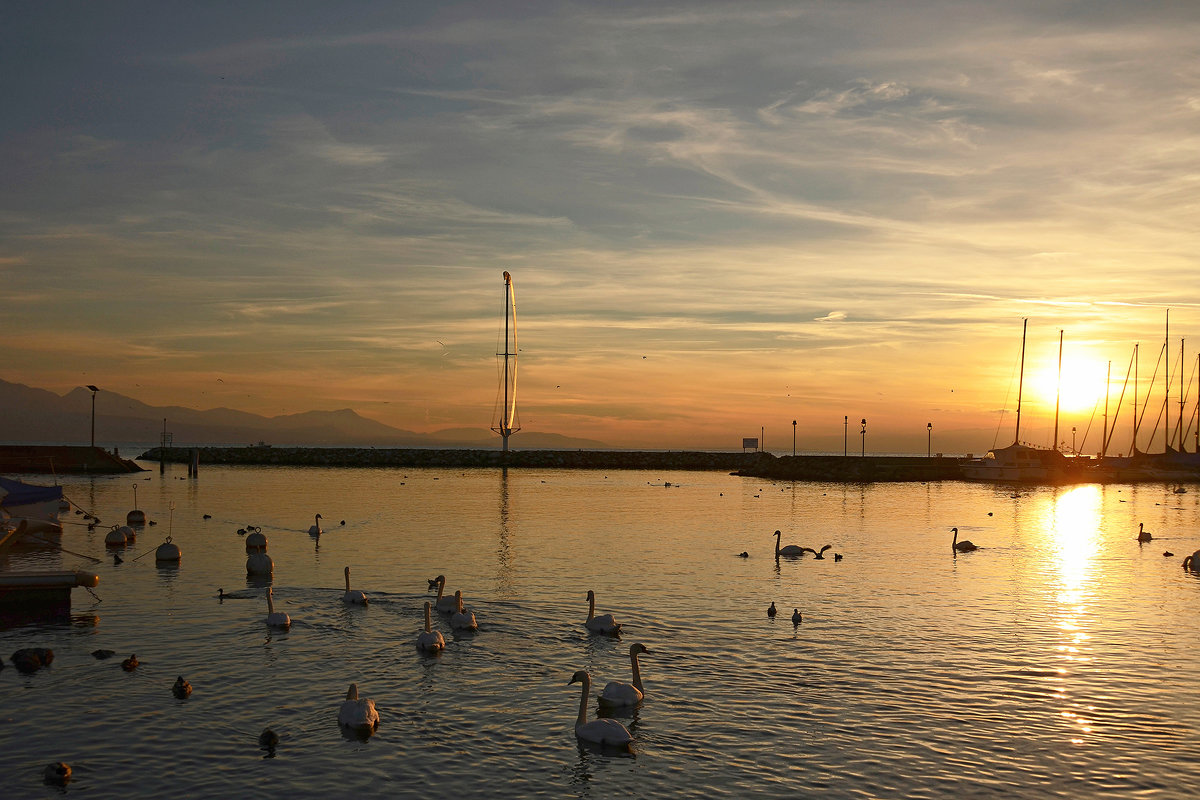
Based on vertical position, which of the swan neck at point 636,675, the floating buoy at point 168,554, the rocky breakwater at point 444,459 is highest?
the swan neck at point 636,675

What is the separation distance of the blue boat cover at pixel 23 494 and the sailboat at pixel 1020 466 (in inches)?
4743

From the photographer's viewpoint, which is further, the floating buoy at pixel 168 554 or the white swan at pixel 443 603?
the floating buoy at pixel 168 554

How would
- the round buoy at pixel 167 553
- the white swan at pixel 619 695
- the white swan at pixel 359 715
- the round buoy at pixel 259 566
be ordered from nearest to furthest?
the white swan at pixel 359 715 < the white swan at pixel 619 695 < the round buoy at pixel 259 566 < the round buoy at pixel 167 553

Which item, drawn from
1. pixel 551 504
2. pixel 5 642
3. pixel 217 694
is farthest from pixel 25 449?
pixel 217 694

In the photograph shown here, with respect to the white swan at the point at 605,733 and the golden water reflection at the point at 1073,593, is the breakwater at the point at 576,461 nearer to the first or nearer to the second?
the golden water reflection at the point at 1073,593

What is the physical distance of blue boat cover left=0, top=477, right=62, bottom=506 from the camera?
49781 mm

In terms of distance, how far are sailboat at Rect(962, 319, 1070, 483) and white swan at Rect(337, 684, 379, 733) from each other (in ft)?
424

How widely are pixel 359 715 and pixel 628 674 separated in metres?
6.79

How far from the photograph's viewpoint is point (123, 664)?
2186 cm

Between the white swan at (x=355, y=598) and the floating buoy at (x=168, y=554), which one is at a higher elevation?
the white swan at (x=355, y=598)

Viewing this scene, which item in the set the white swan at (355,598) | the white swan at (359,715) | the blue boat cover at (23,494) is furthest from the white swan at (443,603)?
the blue boat cover at (23,494)

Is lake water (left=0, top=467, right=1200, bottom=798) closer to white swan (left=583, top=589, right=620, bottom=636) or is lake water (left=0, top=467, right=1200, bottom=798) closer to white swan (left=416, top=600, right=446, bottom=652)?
white swan (left=416, top=600, right=446, bottom=652)

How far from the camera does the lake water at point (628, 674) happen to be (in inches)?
638

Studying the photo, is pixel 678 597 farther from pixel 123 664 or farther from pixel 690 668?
pixel 123 664
